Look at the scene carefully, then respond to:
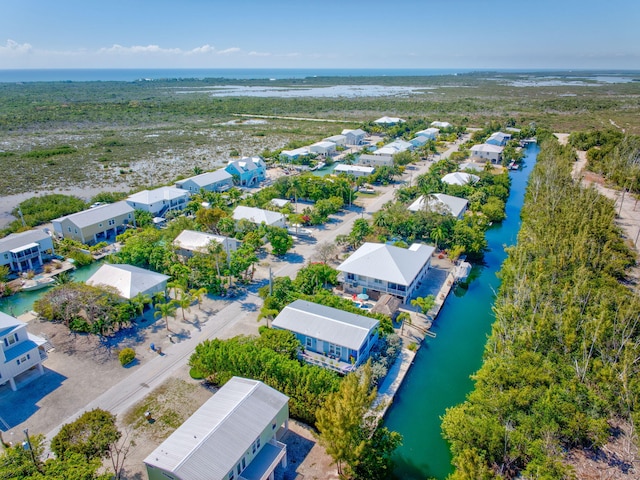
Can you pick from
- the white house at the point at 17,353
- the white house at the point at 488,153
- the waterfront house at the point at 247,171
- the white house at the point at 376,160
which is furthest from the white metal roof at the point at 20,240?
the white house at the point at 488,153

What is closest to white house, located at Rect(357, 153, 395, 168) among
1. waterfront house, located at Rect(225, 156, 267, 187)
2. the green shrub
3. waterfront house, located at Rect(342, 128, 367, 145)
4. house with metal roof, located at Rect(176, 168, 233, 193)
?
waterfront house, located at Rect(225, 156, 267, 187)

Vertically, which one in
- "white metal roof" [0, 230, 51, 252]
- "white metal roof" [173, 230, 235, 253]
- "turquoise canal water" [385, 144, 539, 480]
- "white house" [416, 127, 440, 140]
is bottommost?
"turquoise canal water" [385, 144, 539, 480]

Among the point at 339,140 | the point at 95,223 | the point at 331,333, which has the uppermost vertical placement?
the point at 339,140

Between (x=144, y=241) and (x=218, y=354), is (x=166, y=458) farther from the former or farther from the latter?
(x=144, y=241)

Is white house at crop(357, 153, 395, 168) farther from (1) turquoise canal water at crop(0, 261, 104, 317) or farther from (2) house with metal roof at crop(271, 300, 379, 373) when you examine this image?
(1) turquoise canal water at crop(0, 261, 104, 317)

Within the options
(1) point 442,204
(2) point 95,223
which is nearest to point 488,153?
(1) point 442,204

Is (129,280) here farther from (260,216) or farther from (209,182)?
(209,182)
